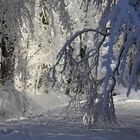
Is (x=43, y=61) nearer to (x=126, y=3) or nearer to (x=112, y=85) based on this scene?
(x=112, y=85)

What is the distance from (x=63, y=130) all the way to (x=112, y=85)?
1.30 metres

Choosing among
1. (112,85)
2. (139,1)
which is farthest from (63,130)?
(139,1)

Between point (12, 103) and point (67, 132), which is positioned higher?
point (12, 103)

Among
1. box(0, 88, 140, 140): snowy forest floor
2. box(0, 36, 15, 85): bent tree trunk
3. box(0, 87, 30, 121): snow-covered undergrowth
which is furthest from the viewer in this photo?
box(0, 87, 30, 121): snow-covered undergrowth

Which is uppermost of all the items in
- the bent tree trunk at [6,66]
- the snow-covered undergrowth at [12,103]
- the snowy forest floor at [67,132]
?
the bent tree trunk at [6,66]

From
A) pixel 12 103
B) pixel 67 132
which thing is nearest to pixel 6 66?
pixel 12 103

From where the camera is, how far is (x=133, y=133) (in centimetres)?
877

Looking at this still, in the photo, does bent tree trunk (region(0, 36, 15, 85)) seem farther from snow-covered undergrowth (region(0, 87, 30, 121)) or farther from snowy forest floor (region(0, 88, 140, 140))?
snowy forest floor (region(0, 88, 140, 140))

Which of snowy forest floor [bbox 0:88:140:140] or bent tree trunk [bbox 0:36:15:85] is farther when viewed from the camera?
bent tree trunk [bbox 0:36:15:85]

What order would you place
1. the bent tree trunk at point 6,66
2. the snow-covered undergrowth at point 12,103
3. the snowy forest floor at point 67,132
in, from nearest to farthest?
the snowy forest floor at point 67,132, the bent tree trunk at point 6,66, the snow-covered undergrowth at point 12,103

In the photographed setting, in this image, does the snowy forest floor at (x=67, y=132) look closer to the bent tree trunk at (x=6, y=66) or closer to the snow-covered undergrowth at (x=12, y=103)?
the bent tree trunk at (x=6, y=66)

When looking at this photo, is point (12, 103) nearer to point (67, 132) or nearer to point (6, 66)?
point (6, 66)

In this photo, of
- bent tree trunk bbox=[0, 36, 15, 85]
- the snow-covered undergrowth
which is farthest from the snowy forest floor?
the snow-covered undergrowth

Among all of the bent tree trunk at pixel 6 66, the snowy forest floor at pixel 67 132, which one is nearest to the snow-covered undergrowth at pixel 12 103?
the bent tree trunk at pixel 6 66
